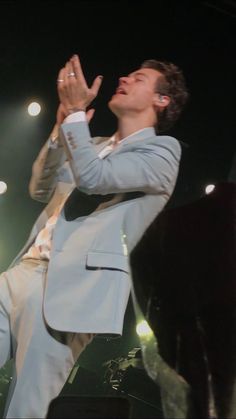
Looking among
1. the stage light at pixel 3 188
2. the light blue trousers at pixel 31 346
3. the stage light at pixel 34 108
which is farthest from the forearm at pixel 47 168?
the stage light at pixel 3 188

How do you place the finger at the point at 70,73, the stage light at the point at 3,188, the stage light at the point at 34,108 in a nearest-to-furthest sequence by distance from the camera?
the finger at the point at 70,73 < the stage light at the point at 34,108 < the stage light at the point at 3,188

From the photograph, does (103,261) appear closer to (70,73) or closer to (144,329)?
(144,329)

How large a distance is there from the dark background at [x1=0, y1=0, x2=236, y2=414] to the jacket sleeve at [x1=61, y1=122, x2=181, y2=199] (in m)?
0.55

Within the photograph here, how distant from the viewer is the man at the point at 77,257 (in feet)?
3.18

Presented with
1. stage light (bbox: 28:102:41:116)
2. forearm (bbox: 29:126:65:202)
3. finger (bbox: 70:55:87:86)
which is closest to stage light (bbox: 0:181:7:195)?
stage light (bbox: 28:102:41:116)

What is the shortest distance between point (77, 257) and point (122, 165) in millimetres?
215

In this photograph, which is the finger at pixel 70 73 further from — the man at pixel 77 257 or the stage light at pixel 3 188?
the stage light at pixel 3 188

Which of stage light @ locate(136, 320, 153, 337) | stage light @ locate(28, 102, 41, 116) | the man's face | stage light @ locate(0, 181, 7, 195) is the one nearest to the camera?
stage light @ locate(136, 320, 153, 337)

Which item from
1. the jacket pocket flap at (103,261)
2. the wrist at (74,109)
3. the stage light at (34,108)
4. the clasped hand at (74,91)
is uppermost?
the stage light at (34,108)

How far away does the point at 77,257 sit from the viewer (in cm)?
102

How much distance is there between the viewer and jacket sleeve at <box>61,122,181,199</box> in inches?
39.4

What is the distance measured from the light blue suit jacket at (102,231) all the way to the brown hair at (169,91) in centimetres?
18

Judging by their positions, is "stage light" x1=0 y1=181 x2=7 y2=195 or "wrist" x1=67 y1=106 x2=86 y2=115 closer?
"wrist" x1=67 y1=106 x2=86 y2=115

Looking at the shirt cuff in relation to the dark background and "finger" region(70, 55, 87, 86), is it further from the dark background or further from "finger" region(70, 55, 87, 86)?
the dark background
